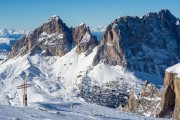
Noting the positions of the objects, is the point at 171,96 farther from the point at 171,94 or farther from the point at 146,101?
the point at 146,101

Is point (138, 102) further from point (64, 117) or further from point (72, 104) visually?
point (64, 117)

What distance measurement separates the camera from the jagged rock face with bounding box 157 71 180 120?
115m

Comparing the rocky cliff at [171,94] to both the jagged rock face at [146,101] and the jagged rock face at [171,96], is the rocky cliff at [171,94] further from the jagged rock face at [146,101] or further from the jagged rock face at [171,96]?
the jagged rock face at [146,101]

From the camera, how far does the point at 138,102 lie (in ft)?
615

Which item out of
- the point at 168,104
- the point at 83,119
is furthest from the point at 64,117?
the point at 168,104

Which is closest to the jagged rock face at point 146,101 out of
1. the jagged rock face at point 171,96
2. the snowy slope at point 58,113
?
the jagged rock face at point 171,96

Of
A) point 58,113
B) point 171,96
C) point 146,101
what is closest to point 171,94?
point 171,96

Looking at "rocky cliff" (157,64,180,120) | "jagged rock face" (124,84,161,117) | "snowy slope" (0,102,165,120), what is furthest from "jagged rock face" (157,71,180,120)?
"jagged rock face" (124,84,161,117)

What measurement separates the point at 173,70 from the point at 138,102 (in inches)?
2806

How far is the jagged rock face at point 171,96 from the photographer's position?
114688 millimetres

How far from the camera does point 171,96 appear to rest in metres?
122

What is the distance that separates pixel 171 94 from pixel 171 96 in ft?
2.46

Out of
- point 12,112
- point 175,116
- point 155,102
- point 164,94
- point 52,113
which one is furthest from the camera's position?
point 155,102

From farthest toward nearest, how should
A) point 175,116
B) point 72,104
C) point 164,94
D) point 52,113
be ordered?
1. point 164,94
2. point 175,116
3. point 72,104
4. point 52,113
